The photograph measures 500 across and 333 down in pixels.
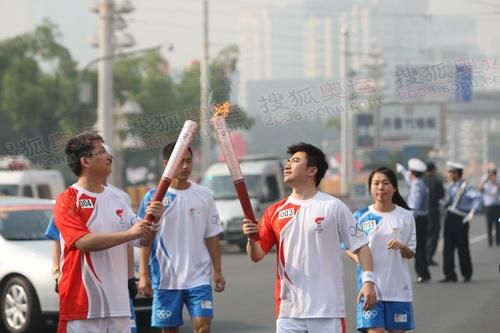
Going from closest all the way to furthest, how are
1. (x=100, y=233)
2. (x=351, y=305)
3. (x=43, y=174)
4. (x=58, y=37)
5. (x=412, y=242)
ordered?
(x=100, y=233) → (x=412, y=242) → (x=351, y=305) → (x=43, y=174) → (x=58, y=37)

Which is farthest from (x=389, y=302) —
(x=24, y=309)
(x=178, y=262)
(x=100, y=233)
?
(x=24, y=309)

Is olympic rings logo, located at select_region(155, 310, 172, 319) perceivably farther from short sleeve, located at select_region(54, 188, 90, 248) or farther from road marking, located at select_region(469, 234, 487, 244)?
road marking, located at select_region(469, 234, 487, 244)

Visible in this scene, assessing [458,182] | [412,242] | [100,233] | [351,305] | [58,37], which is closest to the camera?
[100,233]

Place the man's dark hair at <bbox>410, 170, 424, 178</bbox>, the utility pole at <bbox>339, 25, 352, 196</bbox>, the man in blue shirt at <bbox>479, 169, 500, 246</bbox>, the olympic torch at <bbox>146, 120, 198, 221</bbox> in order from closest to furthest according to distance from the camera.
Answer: the olympic torch at <bbox>146, 120, 198, 221</bbox>, the man's dark hair at <bbox>410, 170, 424, 178</bbox>, the man in blue shirt at <bbox>479, 169, 500, 246</bbox>, the utility pole at <bbox>339, 25, 352, 196</bbox>

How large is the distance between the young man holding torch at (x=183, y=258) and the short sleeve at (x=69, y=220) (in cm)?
164

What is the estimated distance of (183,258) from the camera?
7.93 metres

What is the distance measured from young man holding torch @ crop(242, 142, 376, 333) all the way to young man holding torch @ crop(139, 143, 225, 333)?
1529mm

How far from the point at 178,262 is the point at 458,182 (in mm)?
8996

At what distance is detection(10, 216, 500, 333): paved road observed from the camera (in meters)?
11.2

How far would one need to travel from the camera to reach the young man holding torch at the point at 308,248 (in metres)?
6.32

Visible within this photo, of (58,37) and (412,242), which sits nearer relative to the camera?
(412,242)

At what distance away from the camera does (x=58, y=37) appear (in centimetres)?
4694

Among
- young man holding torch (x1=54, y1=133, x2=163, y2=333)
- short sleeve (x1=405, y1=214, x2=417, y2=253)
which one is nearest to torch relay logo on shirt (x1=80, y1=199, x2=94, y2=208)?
young man holding torch (x1=54, y1=133, x2=163, y2=333)

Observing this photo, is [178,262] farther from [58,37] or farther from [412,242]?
[58,37]
